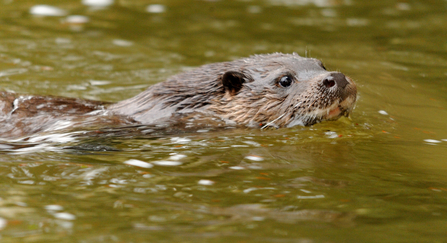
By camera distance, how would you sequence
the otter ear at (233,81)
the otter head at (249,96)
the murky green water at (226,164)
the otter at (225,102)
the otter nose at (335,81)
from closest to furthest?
the murky green water at (226,164), the otter nose at (335,81), the otter at (225,102), the otter head at (249,96), the otter ear at (233,81)

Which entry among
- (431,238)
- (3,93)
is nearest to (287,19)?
(3,93)

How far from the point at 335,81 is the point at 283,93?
1.84 feet

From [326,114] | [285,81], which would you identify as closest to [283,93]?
[285,81]

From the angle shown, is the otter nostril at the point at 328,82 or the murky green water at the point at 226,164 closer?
the murky green water at the point at 226,164

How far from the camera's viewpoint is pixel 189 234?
9.50 feet

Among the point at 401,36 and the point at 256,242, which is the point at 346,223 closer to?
the point at 256,242

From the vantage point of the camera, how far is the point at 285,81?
532cm

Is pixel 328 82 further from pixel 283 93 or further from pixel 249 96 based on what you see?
pixel 249 96

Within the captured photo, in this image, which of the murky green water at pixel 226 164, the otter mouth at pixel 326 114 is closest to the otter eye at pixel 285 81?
the otter mouth at pixel 326 114

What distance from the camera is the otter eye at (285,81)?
5309mm

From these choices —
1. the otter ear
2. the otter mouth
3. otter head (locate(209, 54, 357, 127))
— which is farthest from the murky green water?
the otter ear

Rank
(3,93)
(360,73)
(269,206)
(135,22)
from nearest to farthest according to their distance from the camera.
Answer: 1. (269,206)
2. (3,93)
3. (360,73)
4. (135,22)

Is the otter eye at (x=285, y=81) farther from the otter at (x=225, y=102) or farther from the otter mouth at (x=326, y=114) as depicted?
the otter mouth at (x=326, y=114)

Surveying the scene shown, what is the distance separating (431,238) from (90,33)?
334 inches
